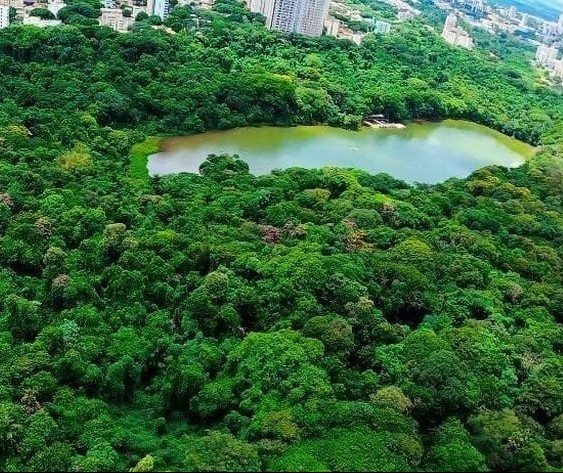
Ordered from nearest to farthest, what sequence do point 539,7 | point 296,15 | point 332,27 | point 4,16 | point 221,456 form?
point 221,456 < point 4,16 < point 296,15 < point 332,27 < point 539,7


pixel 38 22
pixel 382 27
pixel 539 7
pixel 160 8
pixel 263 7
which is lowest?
pixel 38 22

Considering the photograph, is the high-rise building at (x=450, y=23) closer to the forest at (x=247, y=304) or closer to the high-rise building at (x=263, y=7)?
the high-rise building at (x=263, y=7)

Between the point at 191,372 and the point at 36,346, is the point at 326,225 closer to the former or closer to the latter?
the point at 191,372

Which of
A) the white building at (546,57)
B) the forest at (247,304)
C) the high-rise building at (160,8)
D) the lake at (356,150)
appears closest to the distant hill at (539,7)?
the white building at (546,57)

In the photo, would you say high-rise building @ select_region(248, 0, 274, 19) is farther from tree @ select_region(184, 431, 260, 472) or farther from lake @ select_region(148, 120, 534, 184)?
tree @ select_region(184, 431, 260, 472)

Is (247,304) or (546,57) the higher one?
(546,57)

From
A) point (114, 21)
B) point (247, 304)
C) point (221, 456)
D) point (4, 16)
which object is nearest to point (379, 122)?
point (114, 21)

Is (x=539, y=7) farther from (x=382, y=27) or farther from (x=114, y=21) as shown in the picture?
(x=114, y=21)
